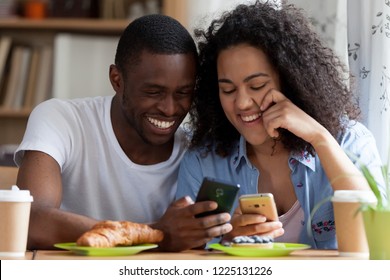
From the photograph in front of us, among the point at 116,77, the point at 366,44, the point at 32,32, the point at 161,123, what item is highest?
the point at 32,32

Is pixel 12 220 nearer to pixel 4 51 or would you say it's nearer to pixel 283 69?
pixel 283 69

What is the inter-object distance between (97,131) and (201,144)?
0.28 meters

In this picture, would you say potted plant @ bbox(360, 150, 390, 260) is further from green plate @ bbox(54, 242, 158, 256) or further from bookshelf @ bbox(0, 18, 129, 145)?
bookshelf @ bbox(0, 18, 129, 145)

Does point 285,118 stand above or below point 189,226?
above

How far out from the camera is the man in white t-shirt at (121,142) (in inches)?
74.7

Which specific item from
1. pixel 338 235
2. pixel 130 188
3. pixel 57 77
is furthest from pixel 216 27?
pixel 57 77

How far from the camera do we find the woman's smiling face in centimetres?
189

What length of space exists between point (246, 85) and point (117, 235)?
578 millimetres

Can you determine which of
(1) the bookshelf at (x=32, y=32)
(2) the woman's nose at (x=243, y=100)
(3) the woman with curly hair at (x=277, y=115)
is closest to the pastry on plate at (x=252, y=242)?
(3) the woman with curly hair at (x=277, y=115)

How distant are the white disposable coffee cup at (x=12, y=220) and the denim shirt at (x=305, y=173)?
2.20 ft

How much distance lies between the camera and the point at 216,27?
2.12 meters

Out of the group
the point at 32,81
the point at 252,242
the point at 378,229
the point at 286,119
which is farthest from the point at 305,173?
the point at 32,81

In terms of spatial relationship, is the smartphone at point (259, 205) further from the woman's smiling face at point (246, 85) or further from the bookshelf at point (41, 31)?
the bookshelf at point (41, 31)

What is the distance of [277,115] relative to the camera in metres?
1.84
